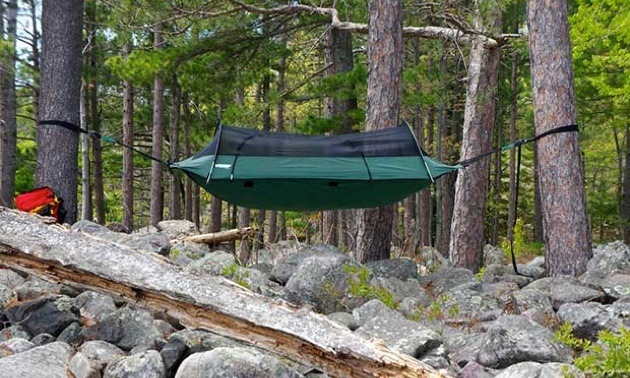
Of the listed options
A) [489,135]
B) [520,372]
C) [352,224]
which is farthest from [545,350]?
[352,224]

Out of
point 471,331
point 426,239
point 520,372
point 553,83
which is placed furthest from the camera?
point 426,239

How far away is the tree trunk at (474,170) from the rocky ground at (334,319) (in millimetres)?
1424

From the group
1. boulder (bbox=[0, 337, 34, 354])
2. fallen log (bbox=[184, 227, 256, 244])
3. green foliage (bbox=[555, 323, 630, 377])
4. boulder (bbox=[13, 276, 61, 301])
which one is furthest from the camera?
fallen log (bbox=[184, 227, 256, 244])

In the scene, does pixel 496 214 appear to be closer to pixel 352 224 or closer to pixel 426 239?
pixel 426 239

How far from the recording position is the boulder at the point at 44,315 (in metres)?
2.11

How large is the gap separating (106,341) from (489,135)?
3705mm

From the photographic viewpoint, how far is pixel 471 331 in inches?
96.2

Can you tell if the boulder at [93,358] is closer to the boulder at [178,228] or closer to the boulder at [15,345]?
the boulder at [15,345]

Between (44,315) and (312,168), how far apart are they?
150 centimetres

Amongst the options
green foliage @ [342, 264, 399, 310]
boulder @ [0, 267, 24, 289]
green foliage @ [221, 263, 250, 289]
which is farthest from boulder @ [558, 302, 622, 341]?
boulder @ [0, 267, 24, 289]

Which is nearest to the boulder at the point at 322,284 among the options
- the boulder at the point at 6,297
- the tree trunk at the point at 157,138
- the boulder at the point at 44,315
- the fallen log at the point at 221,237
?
the boulder at the point at 44,315

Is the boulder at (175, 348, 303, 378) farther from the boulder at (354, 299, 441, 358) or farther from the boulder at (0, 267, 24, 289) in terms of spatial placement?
the boulder at (0, 267, 24, 289)

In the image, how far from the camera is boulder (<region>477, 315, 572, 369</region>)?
1.94m

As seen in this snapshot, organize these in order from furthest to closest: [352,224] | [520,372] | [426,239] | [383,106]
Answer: [426,239], [352,224], [383,106], [520,372]
